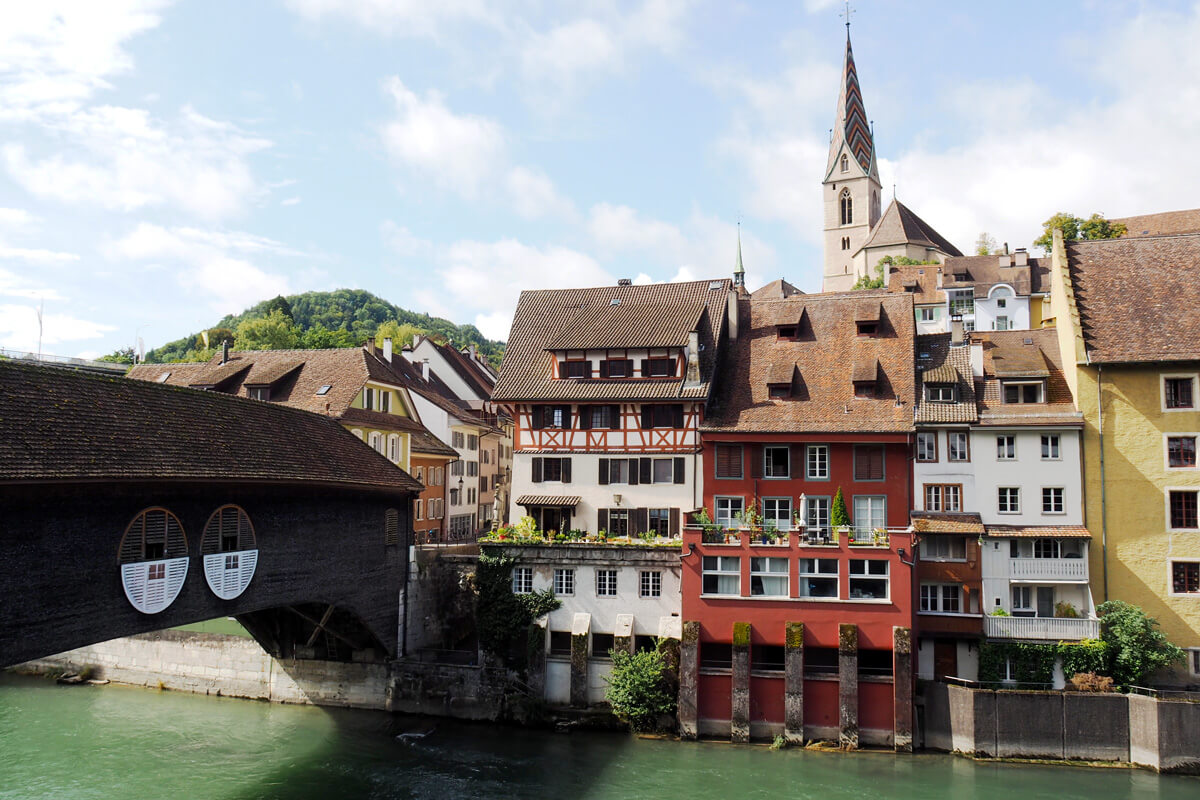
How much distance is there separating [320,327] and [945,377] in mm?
82336

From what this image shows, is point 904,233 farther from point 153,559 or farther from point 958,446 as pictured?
point 153,559

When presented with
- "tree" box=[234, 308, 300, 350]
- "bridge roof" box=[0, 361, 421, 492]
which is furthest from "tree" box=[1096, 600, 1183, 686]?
"tree" box=[234, 308, 300, 350]

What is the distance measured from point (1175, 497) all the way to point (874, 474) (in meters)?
9.27

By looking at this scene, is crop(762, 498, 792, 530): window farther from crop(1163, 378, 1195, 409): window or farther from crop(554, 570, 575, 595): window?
crop(1163, 378, 1195, 409): window

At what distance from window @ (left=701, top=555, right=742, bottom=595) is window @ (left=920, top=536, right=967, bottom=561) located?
619 centimetres

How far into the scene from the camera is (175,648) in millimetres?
33531

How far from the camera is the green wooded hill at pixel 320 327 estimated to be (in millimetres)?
78938

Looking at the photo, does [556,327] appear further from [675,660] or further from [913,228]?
[913,228]

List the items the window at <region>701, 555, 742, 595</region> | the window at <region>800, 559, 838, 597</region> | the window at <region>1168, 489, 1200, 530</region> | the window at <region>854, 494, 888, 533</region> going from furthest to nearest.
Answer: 1. the window at <region>854, 494, 888, 533</region>
2. the window at <region>1168, 489, 1200, 530</region>
3. the window at <region>701, 555, 742, 595</region>
4. the window at <region>800, 559, 838, 597</region>

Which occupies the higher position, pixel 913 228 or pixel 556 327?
pixel 913 228

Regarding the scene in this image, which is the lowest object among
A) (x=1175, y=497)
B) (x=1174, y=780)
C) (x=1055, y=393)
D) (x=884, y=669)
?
(x=1174, y=780)

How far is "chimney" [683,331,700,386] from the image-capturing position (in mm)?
33656

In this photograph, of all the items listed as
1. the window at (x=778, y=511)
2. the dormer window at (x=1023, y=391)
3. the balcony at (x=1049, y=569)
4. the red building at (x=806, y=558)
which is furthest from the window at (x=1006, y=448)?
the window at (x=778, y=511)

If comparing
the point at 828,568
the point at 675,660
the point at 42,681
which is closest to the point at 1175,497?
the point at 828,568
